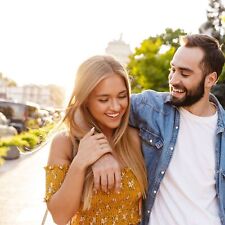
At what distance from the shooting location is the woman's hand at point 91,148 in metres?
2.31

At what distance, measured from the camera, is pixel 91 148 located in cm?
235

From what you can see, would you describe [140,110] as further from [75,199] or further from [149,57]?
[149,57]

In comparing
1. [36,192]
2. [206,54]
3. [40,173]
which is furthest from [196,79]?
[40,173]

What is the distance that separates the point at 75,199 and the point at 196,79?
804 millimetres

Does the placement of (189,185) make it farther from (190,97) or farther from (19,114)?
(19,114)

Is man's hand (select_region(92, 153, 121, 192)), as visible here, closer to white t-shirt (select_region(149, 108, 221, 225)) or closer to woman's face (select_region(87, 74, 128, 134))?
woman's face (select_region(87, 74, 128, 134))

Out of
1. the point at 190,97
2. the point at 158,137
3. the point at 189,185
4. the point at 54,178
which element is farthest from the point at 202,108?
the point at 54,178

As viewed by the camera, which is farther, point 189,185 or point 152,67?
point 152,67

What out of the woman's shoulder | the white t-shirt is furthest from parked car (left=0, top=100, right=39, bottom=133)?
the woman's shoulder

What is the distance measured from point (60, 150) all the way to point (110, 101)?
284 millimetres

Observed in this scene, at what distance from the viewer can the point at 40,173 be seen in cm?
1112

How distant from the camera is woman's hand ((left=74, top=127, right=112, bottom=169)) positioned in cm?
231

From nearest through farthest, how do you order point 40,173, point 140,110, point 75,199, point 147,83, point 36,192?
point 75,199 → point 140,110 → point 36,192 → point 40,173 → point 147,83

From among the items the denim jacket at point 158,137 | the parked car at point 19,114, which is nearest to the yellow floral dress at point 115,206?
the denim jacket at point 158,137
